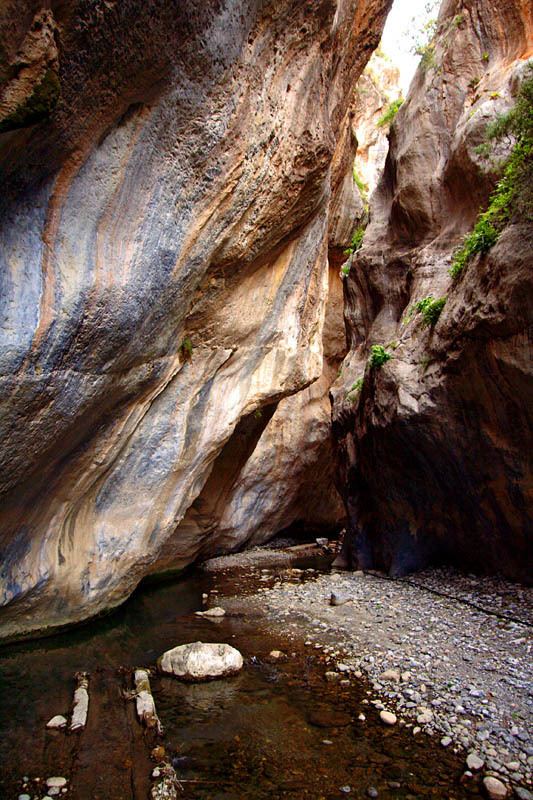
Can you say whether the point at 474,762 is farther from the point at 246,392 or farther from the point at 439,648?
the point at 246,392

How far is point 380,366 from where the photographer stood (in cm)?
1420

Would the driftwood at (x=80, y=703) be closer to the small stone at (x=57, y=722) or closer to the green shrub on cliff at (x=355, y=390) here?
the small stone at (x=57, y=722)

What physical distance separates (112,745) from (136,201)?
6198 mm

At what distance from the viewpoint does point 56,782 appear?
5.13 m

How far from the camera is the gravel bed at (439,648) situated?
612cm

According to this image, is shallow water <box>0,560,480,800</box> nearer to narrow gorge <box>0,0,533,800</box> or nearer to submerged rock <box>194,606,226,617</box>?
narrow gorge <box>0,0,533,800</box>

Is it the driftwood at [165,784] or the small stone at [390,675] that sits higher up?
the small stone at [390,675]

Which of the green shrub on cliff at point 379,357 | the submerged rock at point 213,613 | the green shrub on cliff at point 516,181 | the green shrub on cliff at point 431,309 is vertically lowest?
the submerged rock at point 213,613

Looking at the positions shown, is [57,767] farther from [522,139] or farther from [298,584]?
[522,139]

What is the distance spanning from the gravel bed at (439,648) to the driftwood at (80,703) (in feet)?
10.8

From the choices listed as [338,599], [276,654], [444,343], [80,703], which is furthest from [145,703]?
[444,343]

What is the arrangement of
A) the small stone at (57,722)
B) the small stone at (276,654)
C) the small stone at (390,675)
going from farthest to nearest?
the small stone at (276,654), the small stone at (390,675), the small stone at (57,722)

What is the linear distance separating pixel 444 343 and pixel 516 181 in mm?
3404

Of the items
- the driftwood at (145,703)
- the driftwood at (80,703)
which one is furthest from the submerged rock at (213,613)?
the driftwood at (80,703)
